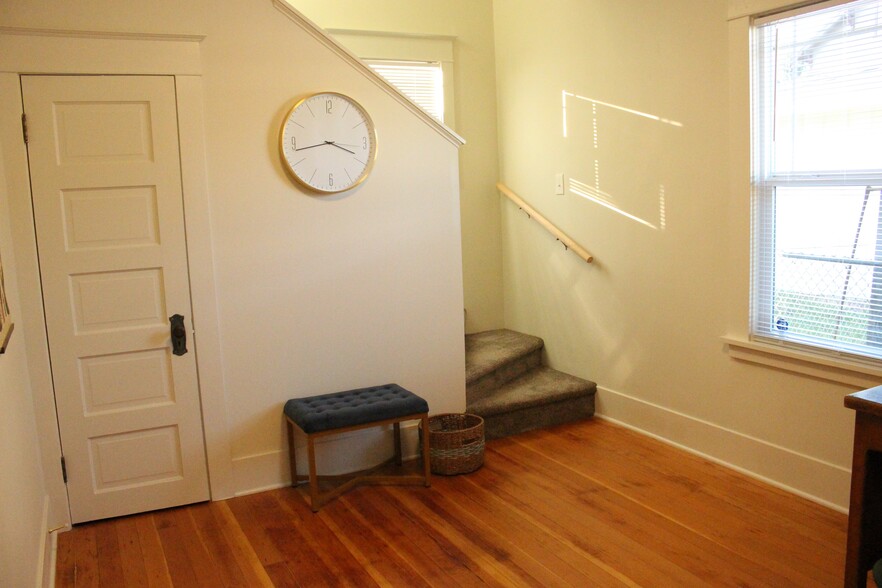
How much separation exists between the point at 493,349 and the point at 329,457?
4.59 feet

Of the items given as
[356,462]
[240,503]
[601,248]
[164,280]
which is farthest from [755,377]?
[164,280]

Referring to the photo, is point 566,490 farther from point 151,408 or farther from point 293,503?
point 151,408

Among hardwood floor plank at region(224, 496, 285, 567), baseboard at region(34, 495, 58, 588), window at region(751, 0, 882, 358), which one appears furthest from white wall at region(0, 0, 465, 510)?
window at region(751, 0, 882, 358)

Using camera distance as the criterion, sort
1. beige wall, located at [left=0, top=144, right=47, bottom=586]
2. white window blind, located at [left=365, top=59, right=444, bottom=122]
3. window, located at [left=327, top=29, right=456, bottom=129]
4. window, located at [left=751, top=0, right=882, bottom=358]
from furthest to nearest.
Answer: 1. white window blind, located at [left=365, top=59, right=444, bottom=122]
2. window, located at [left=327, top=29, right=456, bottom=129]
3. window, located at [left=751, top=0, right=882, bottom=358]
4. beige wall, located at [left=0, top=144, right=47, bottom=586]

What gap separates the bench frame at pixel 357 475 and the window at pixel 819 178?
1647mm

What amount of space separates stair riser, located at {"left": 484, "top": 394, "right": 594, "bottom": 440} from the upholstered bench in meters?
0.62

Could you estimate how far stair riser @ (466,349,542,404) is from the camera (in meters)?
4.29

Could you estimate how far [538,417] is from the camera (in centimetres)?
429

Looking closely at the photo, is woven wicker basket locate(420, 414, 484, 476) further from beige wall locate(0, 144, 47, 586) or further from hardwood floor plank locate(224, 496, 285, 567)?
beige wall locate(0, 144, 47, 586)

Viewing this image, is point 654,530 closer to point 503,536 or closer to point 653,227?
point 503,536

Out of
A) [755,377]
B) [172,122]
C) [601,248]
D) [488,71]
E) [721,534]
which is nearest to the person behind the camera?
[721,534]

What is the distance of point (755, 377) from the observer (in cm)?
346

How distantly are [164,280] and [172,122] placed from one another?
695mm

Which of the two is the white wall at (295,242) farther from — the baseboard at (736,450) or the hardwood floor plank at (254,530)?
the baseboard at (736,450)
